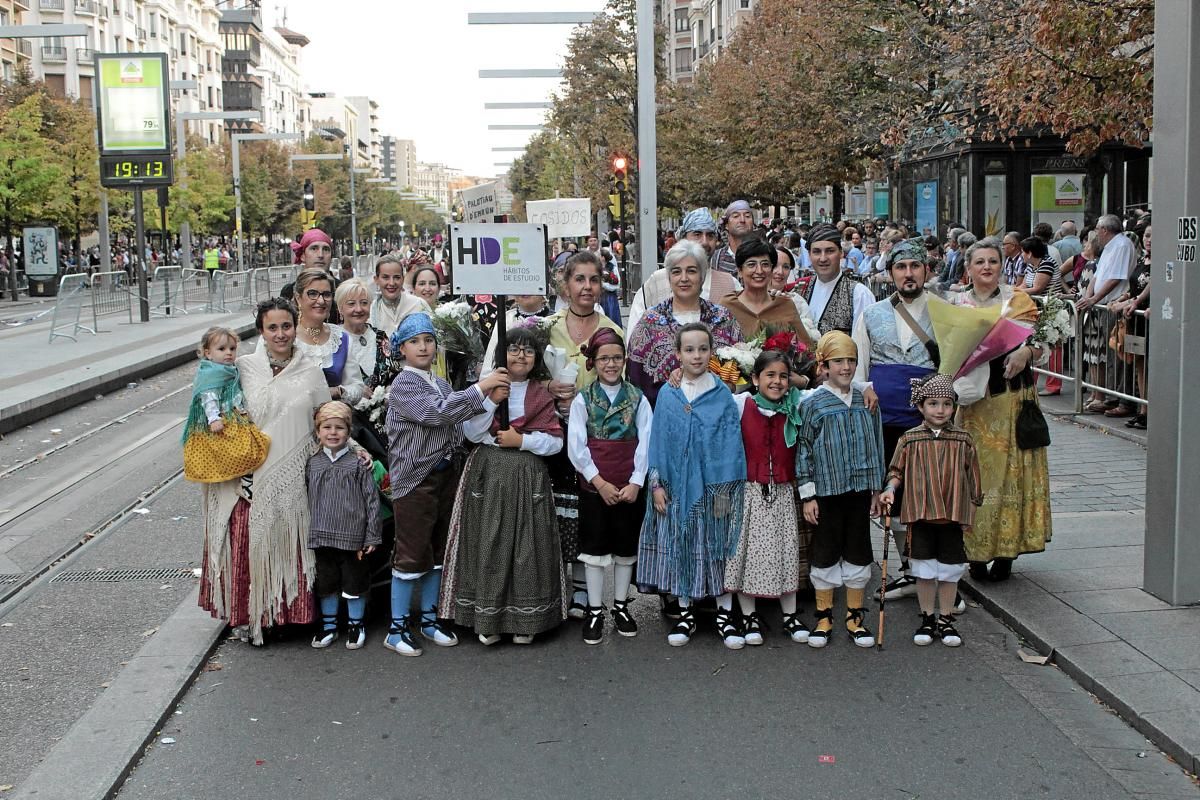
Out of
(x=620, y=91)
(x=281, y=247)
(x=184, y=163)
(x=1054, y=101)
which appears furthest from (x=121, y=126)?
(x=281, y=247)

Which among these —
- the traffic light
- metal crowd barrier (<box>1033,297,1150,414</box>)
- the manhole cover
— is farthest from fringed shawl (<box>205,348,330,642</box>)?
the traffic light

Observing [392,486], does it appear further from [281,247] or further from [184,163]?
[281,247]

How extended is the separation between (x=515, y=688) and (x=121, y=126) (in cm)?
2551

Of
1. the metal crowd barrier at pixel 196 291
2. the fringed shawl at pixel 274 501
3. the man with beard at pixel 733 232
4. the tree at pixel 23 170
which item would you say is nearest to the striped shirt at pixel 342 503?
the fringed shawl at pixel 274 501

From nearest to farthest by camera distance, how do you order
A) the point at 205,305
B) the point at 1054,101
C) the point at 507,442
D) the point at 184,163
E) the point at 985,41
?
the point at 507,442
the point at 1054,101
the point at 985,41
the point at 205,305
the point at 184,163

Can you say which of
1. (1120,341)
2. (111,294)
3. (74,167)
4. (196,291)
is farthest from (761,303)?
(74,167)

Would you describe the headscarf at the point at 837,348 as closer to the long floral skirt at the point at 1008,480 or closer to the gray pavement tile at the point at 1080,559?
the long floral skirt at the point at 1008,480

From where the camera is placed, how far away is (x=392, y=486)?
20.9 ft

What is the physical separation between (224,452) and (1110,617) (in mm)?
4343

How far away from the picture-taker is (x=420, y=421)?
6227mm

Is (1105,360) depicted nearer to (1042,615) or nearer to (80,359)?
(1042,615)

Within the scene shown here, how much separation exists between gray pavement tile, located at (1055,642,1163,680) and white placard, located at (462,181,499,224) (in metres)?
4.73

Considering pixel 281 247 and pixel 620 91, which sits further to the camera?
pixel 281 247

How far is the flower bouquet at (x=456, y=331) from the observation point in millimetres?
6828
